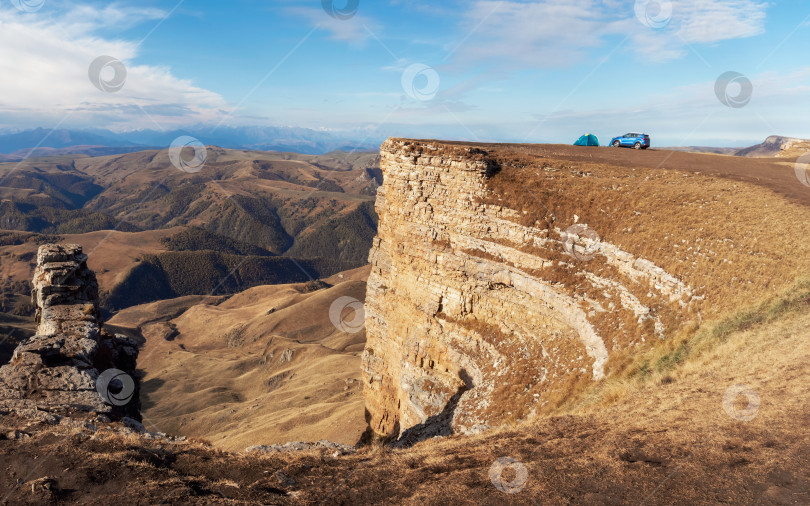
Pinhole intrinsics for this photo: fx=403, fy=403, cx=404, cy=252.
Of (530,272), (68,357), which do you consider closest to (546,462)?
(530,272)

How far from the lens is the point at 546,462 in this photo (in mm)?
10555

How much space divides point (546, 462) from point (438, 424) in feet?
47.2

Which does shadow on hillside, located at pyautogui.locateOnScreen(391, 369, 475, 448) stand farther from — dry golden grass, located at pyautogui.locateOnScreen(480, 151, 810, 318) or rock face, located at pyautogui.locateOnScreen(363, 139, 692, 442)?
dry golden grass, located at pyautogui.locateOnScreen(480, 151, 810, 318)

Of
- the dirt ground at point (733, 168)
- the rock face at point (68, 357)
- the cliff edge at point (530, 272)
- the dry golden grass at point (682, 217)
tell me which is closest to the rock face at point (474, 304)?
the cliff edge at point (530, 272)

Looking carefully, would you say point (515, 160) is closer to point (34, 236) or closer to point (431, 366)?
point (431, 366)

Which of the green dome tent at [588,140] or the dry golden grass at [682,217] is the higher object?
the green dome tent at [588,140]

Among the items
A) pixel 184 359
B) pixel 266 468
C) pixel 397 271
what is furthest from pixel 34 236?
pixel 266 468

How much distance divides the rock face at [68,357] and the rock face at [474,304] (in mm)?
15860

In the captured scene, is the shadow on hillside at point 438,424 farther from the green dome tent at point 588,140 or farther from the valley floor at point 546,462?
the green dome tent at point 588,140

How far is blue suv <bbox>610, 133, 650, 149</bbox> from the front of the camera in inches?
1703

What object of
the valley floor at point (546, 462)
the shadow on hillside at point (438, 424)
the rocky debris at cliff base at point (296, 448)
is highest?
the valley floor at point (546, 462)

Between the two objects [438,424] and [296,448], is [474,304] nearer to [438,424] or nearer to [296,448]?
[438,424]

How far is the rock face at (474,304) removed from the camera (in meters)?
19.2

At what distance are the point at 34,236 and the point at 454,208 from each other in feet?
714
